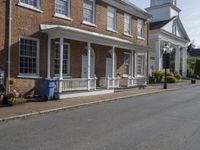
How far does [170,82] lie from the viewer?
35.0m

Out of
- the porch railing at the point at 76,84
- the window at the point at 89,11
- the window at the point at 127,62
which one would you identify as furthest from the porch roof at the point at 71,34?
the window at the point at 127,62

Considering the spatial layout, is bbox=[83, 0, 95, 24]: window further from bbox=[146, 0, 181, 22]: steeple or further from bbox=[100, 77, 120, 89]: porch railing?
bbox=[146, 0, 181, 22]: steeple

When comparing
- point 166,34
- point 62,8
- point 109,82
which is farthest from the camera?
point 166,34

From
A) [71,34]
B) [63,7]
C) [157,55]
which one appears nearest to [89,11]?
[63,7]

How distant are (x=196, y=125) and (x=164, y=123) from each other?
1018mm

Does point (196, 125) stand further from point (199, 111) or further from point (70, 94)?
point (70, 94)

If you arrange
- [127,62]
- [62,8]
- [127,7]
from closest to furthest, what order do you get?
[62,8] < [127,7] < [127,62]

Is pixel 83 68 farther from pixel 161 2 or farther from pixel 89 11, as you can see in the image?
pixel 161 2

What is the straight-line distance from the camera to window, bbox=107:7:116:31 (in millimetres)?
24469

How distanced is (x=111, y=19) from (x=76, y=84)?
7944 mm

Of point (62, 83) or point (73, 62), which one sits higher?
point (73, 62)

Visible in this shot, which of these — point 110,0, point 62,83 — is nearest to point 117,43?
point 110,0

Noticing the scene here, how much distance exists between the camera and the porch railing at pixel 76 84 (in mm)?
17797

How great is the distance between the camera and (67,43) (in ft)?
65.2
